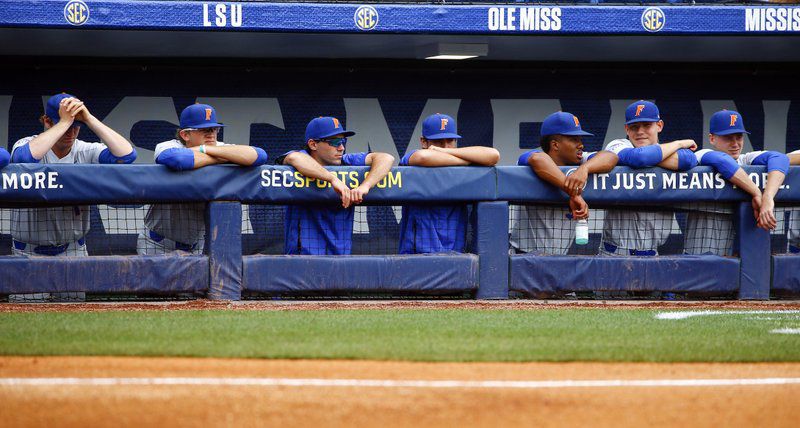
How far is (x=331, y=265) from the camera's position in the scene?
6.05 metres

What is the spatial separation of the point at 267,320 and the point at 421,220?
1558 mm

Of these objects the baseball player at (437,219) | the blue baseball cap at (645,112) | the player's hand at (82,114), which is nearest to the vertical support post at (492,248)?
the baseball player at (437,219)

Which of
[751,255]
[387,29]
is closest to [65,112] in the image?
[387,29]

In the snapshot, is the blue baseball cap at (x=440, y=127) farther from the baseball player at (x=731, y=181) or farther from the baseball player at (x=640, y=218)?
the baseball player at (x=731, y=181)

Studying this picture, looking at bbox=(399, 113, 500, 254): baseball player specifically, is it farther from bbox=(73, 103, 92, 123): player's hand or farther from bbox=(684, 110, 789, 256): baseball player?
bbox=(73, 103, 92, 123): player's hand

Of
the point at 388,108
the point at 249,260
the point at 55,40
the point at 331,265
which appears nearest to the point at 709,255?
the point at 331,265

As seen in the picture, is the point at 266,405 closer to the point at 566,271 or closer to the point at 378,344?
the point at 378,344

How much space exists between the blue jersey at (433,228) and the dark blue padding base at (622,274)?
0.43m

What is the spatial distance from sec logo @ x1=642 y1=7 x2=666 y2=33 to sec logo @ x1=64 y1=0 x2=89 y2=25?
4.22 meters

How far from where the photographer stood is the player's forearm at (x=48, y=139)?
5.82 metres

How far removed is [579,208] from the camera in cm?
613

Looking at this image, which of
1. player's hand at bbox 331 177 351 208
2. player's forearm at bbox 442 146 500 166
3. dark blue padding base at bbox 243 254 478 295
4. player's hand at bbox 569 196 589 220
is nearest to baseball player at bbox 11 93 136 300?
dark blue padding base at bbox 243 254 478 295

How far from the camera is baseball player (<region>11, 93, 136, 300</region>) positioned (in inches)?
231

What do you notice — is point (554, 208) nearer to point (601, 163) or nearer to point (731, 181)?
point (601, 163)
